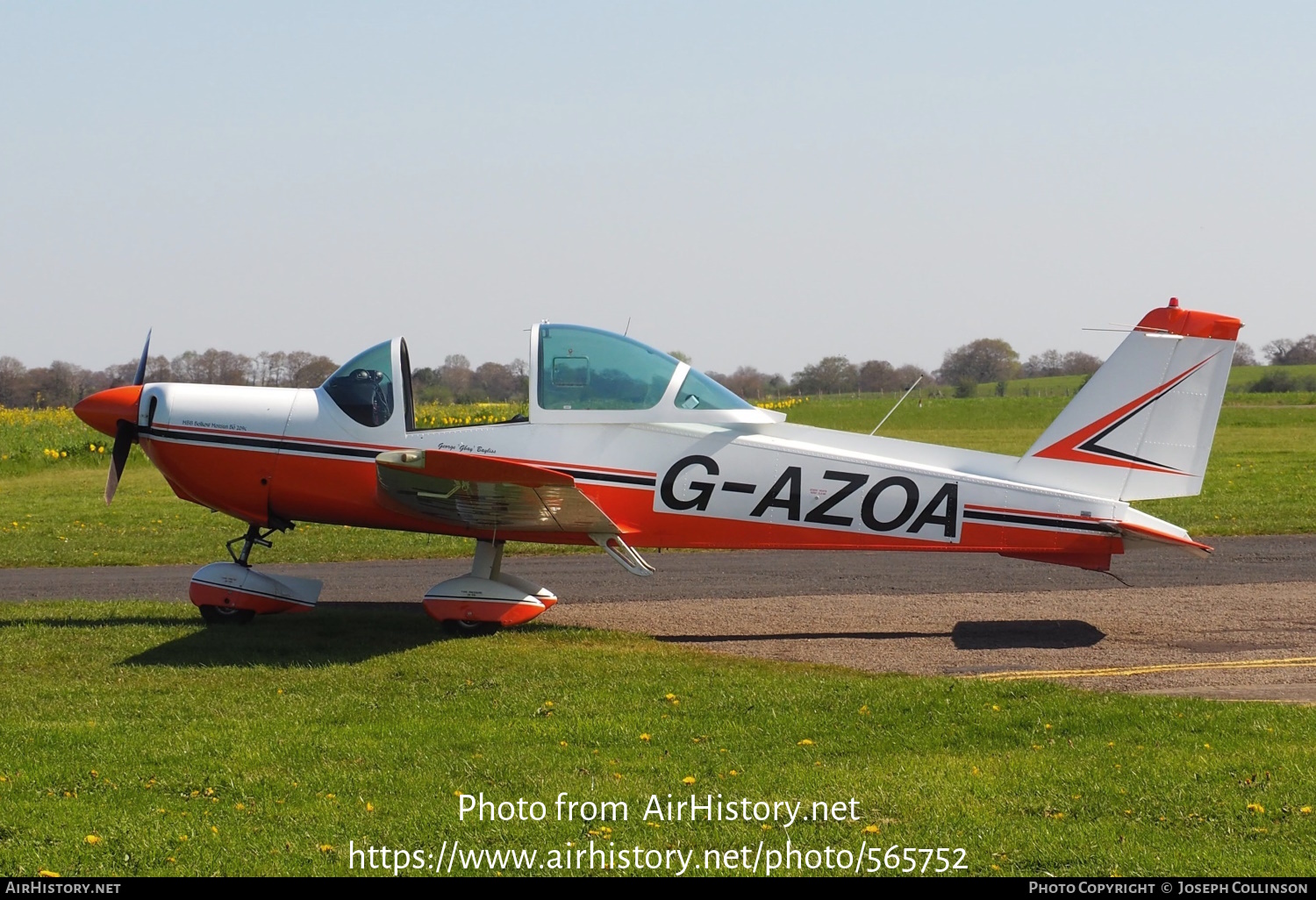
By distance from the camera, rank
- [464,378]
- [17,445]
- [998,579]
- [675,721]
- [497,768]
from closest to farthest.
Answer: [497,768], [675,721], [998,579], [464,378], [17,445]

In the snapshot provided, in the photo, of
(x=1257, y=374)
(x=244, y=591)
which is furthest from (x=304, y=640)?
(x=1257, y=374)

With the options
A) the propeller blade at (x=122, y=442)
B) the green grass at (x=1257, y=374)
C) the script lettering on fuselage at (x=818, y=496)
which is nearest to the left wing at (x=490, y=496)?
the script lettering on fuselage at (x=818, y=496)

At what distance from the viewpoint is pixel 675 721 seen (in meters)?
7.39

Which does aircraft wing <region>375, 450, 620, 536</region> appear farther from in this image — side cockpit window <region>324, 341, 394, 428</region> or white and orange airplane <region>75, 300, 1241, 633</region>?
side cockpit window <region>324, 341, 394, 428</region>

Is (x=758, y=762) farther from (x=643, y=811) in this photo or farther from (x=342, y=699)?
(x=342, y=699)

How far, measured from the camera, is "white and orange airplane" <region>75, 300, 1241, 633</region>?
10156 millimetres

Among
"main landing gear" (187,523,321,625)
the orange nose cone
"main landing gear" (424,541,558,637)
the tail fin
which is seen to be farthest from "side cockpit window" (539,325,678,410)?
the orange nose cone

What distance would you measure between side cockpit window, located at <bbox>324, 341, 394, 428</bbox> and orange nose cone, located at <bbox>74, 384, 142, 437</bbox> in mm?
1947

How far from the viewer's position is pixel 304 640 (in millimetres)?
10266

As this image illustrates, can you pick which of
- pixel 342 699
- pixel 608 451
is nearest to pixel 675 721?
pixel 342 699

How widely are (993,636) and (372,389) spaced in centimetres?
594

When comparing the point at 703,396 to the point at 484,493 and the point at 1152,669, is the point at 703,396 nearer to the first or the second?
the point at 484,493

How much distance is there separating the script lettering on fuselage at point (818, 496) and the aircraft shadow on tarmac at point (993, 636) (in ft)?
3.13
